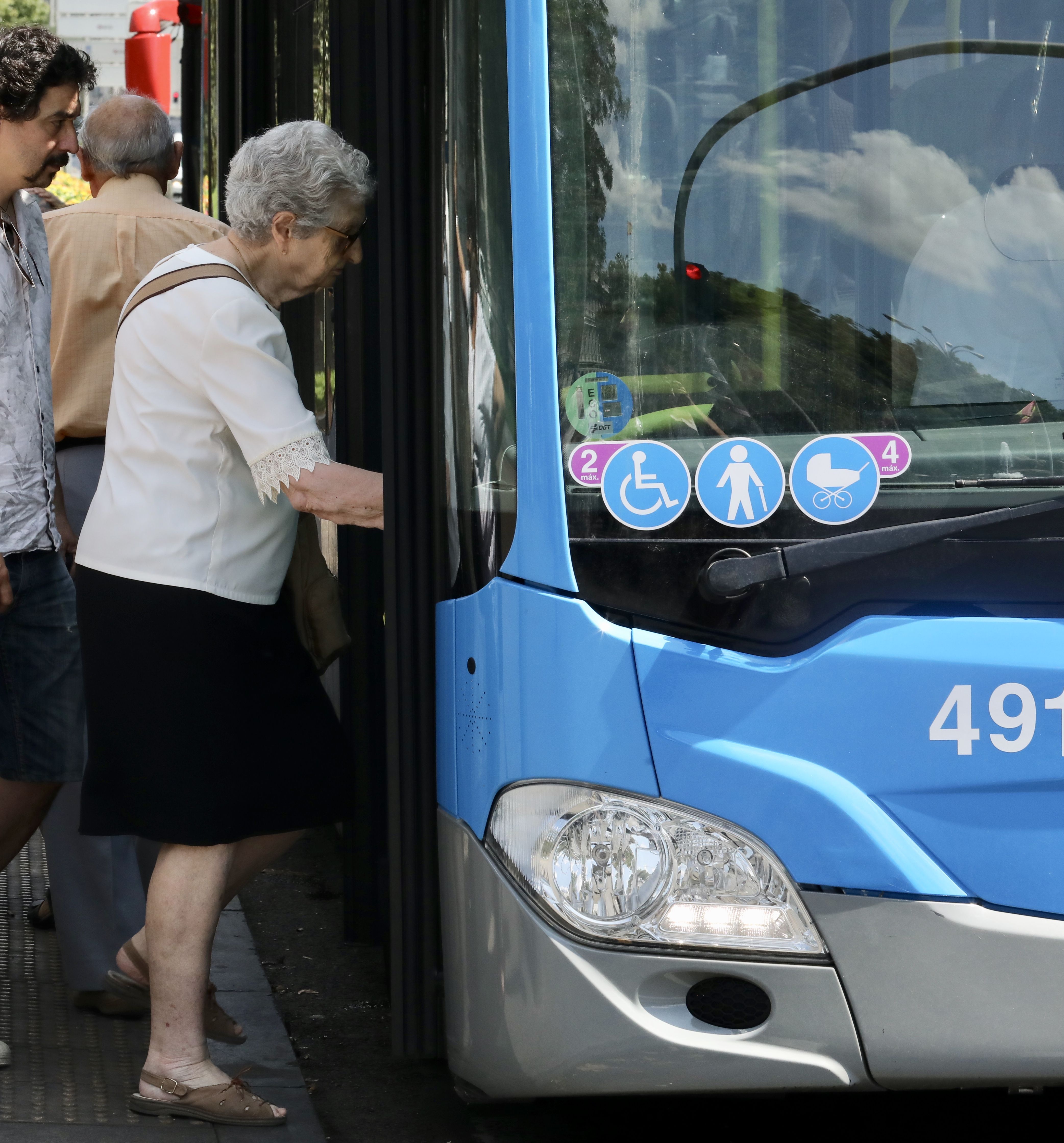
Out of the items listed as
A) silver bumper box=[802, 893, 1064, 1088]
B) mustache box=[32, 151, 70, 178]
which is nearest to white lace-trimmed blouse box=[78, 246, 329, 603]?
mustache box=[32, 151, 70, 178]

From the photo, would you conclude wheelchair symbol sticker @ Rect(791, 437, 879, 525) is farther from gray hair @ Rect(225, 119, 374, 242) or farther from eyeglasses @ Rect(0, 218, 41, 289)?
eyeglasses @ Rect(0, 218, 41, 289)

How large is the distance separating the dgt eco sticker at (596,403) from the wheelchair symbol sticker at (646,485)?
47 millimetres

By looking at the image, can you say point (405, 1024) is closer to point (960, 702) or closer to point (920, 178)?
point (960, 702)

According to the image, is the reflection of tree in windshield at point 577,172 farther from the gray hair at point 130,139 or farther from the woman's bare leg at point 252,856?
the gray hair at point 130,139

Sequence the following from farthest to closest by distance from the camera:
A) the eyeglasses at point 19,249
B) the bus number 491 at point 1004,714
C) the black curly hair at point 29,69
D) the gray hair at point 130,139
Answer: the gray hair at point 130,139 < the eyeglasses at point 19,249 < the black curly hair at point 29,69 < the bus number 491 at point 1004,714

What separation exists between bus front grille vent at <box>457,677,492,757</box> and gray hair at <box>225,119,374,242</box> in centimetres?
94

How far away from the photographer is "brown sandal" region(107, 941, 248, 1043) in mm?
3303

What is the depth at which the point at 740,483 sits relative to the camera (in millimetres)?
2168

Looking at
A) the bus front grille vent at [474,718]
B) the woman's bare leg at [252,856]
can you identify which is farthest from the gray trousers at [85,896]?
the bus front grille vent at [474,718]

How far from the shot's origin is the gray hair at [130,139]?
3732 millimetres

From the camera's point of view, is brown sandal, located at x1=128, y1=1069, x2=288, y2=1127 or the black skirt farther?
brown sandal, located at x1=128, y1=1069, x2=288, y2=1127

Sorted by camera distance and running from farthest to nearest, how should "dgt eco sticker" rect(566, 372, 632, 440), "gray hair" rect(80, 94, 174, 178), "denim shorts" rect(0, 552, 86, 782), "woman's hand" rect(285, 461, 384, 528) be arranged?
"gray hair" rect(80, 94, 174, 178), "denim shorts" rect(0, 552, 86, 782), "woman's hand" rect(285, 461, 384, 528), "dgt eco sticker" rect(566, 372, 632, 440)

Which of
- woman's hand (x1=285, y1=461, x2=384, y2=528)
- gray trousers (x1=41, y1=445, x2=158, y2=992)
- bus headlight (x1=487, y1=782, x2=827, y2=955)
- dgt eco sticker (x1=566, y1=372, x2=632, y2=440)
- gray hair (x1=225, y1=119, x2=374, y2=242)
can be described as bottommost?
gray trousers (x1=41, y1=445, x2=158, y2=992)

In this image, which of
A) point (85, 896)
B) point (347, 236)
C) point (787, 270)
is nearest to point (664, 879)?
point (787, 270)
